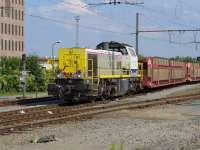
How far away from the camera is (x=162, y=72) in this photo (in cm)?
4819

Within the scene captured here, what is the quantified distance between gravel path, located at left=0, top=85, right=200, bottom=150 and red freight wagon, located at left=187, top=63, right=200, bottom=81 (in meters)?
41.9

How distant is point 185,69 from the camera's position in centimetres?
6050

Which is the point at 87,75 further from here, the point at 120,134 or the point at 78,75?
the point at 120,134

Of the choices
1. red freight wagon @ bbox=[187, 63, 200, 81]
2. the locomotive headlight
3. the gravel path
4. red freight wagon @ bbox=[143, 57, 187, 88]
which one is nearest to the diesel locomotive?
the locomotive headlight

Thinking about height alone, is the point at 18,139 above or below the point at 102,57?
below

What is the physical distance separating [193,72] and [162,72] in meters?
19.8

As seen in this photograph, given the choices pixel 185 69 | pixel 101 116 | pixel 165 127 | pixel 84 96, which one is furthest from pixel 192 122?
pixel 185 69

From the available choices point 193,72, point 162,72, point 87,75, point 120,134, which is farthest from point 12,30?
point 120,134

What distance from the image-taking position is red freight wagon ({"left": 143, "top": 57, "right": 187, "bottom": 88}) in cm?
4253

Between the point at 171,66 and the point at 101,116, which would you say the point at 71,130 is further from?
the point at 171,66

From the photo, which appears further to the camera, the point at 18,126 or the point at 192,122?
the point at 192,122

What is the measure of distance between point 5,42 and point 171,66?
85652 mm

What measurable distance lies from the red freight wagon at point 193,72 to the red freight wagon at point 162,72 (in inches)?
113

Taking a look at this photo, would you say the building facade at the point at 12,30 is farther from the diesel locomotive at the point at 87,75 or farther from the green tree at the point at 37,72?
the diesel locomotive at the point at 87,75
